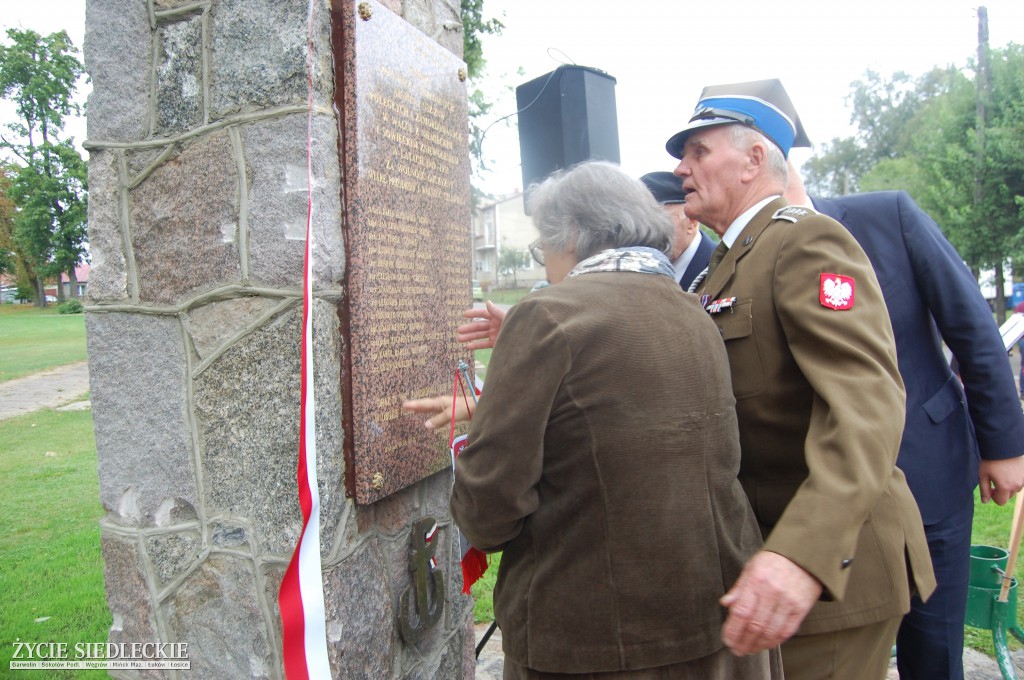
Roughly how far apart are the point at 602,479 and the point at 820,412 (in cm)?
50

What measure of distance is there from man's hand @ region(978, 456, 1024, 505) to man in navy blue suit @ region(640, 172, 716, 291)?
4.41ft

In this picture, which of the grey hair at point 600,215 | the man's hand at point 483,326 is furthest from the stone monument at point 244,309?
the grey hair at point 600,215

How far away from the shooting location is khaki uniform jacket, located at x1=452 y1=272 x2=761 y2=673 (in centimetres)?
127

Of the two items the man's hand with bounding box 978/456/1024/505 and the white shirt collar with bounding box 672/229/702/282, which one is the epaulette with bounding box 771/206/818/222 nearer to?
the man's hand with bounding box 978/456/1024/505

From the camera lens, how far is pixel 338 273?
6.41ft

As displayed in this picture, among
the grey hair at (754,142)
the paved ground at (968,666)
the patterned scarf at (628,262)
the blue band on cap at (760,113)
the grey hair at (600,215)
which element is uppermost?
the blue band on cap at (760,113)

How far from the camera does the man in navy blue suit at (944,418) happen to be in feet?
6.49

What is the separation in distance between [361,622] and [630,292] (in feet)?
4.53

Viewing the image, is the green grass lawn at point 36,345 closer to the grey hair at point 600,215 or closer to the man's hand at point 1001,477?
the grey hair at point 600,215

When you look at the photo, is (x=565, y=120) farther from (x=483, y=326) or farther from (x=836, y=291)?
(x=836, y=291)

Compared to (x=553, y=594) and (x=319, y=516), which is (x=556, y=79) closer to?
(x=319, y=516)

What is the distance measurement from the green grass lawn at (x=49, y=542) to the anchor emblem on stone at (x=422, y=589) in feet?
5.00

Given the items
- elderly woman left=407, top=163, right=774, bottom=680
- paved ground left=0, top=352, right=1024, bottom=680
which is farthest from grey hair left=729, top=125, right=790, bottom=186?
paved ground left=0, top=352, right=1024, bottom=680

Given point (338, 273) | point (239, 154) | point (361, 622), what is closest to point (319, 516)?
point (361, 622)
